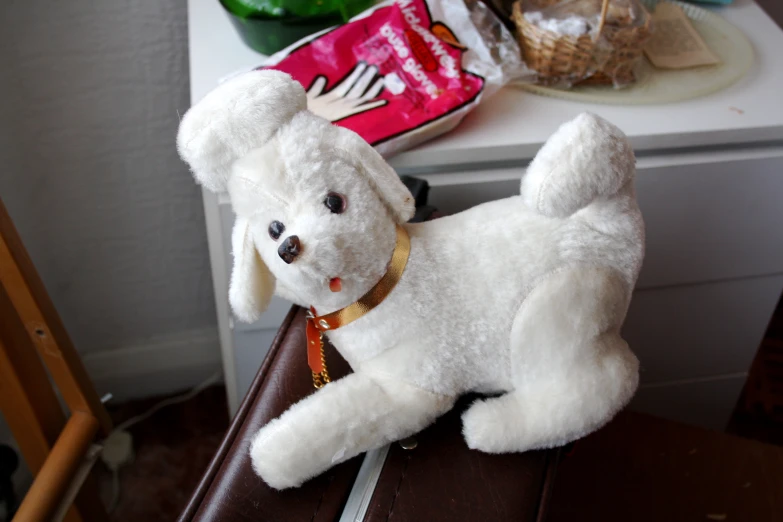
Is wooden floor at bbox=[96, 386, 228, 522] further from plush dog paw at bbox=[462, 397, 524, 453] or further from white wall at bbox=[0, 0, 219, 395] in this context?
plush dog paw at bbox=[462, 397, 524, 453]

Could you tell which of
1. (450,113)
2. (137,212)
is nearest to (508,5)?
(450,113)

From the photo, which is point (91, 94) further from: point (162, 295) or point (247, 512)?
point (247, 512)

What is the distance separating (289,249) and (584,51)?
1.39ft

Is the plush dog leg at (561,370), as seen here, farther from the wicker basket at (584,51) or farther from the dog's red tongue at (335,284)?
the wicker basket at (584,51)

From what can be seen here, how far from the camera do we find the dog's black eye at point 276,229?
42 cm

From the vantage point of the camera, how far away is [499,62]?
2.33ft

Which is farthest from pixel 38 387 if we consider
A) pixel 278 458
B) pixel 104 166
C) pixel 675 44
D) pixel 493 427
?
pixel 675 44

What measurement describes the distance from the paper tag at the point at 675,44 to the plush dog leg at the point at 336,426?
50 centimetres

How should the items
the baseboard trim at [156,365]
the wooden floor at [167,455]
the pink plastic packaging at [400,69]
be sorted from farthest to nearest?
the baseboard trim at [156,365], the wooden floor at [167,455], the pink plastic packaging at [400,69]

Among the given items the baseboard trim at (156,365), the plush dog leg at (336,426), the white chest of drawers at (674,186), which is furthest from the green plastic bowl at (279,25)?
the baseboard trim at (156,365)

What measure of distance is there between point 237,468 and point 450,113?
1.16 ft

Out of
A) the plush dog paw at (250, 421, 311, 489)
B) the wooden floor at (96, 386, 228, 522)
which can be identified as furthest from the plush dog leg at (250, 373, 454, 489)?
the wooden floor at (96, 386, 228, 522)

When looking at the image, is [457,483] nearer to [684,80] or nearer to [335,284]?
[335,284]

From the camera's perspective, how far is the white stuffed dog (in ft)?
1.37
